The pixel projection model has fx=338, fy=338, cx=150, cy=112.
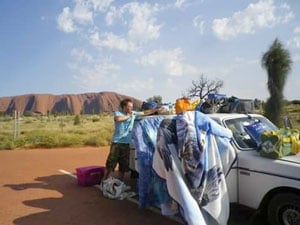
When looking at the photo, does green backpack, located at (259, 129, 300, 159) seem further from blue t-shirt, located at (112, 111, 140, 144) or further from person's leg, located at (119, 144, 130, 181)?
person's leg, located at (119, 144, 130, 181)

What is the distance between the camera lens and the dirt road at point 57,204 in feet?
17.8

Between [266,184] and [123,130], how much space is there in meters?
3.35

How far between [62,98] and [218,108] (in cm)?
18094

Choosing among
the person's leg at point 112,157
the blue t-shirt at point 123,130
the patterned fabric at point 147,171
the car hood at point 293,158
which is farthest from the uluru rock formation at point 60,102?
the car hood at point 293,158

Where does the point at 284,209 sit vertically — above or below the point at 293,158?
below

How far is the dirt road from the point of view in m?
5.43

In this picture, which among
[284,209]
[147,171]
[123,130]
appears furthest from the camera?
[123,130]

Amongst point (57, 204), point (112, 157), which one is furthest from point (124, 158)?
point (57, 204)

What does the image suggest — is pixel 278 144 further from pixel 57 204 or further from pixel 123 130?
pixel 57 204

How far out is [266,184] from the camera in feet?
14.4

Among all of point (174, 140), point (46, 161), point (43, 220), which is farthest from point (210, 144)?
point (46, 161)

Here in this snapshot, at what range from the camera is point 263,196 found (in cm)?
445

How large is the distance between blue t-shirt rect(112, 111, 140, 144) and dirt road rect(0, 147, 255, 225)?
48.1 inches

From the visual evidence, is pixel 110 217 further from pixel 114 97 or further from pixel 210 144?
pixel 114 97
